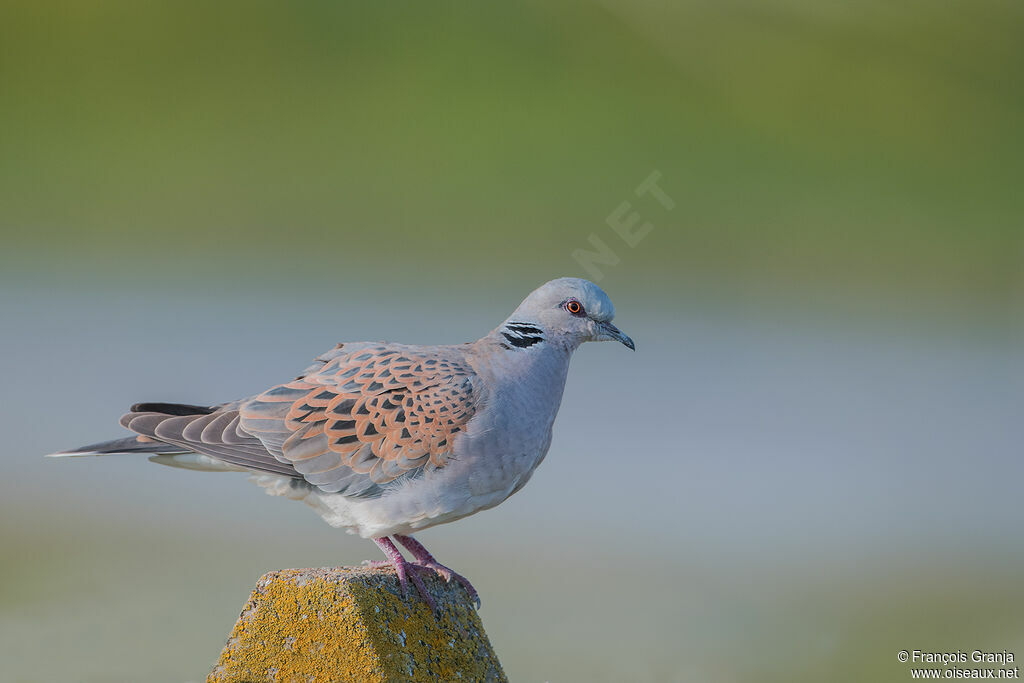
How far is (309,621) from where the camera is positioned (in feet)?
11.5

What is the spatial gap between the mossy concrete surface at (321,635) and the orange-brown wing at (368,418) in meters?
0.55

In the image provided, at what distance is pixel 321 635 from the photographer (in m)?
3.49

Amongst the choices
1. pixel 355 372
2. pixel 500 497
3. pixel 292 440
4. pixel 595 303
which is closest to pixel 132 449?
pixel 292 440

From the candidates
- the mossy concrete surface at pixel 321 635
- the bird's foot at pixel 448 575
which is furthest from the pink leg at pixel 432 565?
the mossy concrete surface at pixel 321 635

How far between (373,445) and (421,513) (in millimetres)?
373

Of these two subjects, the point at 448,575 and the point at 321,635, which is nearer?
the point at 321,635

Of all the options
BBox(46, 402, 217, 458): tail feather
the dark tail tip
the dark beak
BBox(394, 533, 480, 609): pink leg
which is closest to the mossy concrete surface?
BBox(394, 533, 480, 609): pink leg

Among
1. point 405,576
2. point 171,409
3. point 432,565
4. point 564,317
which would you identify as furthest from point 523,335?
point 171,409

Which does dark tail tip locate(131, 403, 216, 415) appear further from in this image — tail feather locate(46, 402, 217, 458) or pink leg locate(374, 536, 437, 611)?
pink leg locate(374, 536, 437, 611)

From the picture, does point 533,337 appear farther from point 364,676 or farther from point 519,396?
point 364,676

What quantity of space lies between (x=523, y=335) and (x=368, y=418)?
31.4 inches

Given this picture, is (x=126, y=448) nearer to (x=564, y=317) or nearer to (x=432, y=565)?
(x=432, y=565)

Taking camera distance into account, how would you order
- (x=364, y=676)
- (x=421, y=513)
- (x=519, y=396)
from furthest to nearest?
(x=519, y=396)
(x=421, y=513)
(x=364, y=676)

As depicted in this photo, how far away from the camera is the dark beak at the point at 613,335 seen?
4586 mm
